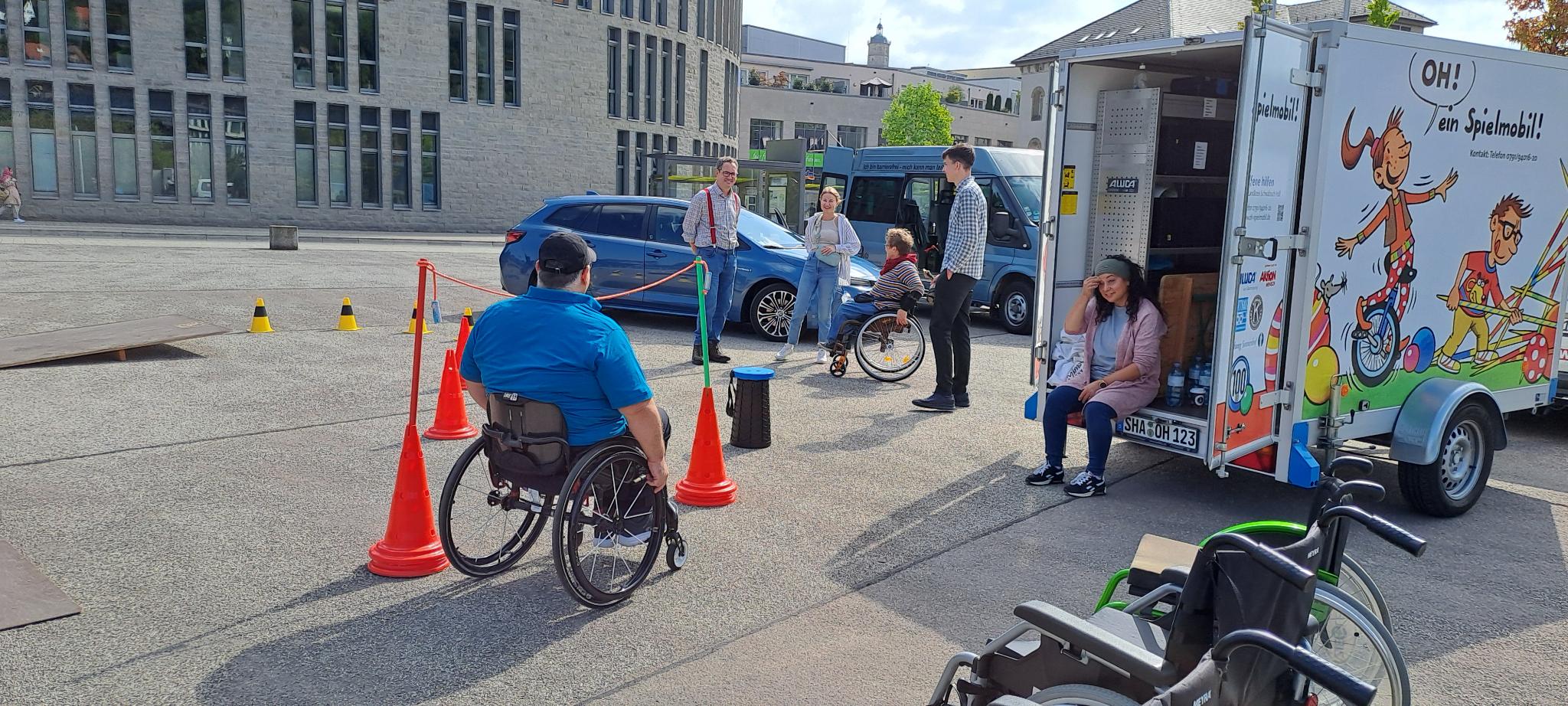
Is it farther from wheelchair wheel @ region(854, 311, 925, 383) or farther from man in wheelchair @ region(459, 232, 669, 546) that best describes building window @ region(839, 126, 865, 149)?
man in wheelchair @ region(459, 232, 669, 546)

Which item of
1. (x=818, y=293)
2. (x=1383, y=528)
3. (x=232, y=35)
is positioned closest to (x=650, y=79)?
(x=232, y=35)

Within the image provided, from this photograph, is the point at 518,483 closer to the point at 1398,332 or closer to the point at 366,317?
the point at 1398,332

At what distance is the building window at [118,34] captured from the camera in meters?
33.1

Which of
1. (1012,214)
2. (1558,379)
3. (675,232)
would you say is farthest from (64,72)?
(1558,379)

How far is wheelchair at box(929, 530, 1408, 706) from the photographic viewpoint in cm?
241

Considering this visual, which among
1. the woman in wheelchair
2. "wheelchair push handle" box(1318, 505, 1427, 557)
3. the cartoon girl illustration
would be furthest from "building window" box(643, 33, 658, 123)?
"wheelchair push handle" box(1318, 505, 1427, 557)

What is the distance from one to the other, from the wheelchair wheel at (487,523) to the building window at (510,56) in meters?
36.2

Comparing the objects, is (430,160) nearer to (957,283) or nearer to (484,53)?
(484,53)

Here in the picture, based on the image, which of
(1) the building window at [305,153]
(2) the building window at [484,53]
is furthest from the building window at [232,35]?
(2) the building window at [484,53]

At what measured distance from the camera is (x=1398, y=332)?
634 cm

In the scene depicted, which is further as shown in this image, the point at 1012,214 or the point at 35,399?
the point at 1012,214

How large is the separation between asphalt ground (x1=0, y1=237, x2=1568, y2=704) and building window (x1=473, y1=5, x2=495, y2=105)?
31.5 m

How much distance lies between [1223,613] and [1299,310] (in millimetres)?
3871

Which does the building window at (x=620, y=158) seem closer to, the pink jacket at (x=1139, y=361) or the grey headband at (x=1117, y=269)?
the grey headband at (x=1117, y=269)
